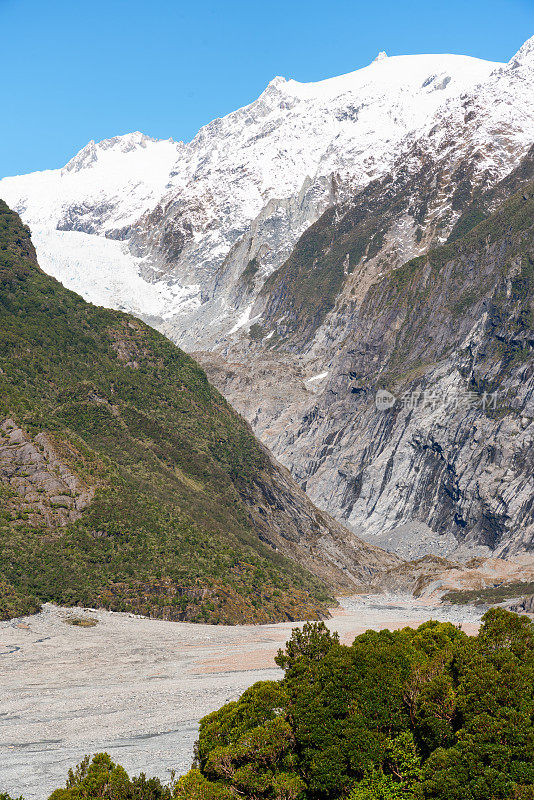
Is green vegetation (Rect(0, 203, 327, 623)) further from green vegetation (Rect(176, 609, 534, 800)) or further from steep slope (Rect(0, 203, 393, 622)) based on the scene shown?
green vegetation (Rect(176, 609, 534, 800))

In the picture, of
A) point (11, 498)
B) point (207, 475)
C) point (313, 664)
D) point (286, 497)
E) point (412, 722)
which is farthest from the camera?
point (286, 497)

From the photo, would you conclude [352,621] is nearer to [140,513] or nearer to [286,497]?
[140,513]

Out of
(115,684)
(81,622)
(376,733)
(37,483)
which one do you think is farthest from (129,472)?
(376,733)

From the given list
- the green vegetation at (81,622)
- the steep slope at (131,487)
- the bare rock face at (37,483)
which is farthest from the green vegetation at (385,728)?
the bare rock face at (37,483)

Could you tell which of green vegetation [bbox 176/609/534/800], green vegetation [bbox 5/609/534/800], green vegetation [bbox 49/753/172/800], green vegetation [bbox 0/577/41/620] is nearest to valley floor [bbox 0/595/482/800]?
green vegetation [bbox 0/577/41/620]

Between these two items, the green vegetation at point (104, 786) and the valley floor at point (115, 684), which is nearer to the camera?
the green vegetation at point (104, 786)

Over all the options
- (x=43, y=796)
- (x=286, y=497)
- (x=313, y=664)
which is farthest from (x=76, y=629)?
(x=286, y=497)

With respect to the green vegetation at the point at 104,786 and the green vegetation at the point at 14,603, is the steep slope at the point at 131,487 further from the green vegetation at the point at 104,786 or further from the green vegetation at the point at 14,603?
the green vegetation at the point at 104,786
